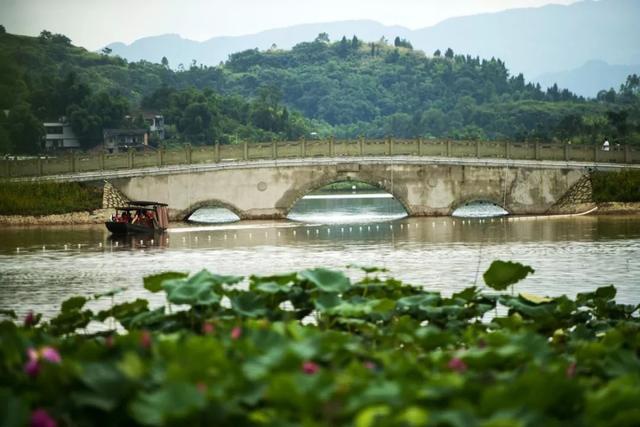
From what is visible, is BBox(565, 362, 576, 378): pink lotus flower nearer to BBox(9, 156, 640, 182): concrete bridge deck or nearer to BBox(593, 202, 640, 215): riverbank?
BBox(9, 156, 640, 182): concrete bridge deck

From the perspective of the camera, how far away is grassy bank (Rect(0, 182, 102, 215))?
2101 inches

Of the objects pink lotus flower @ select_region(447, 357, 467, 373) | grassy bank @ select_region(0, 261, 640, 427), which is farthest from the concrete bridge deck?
pink lotus flower @ select_region(447, 357, 467, 373)

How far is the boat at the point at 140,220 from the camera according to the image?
158 ft

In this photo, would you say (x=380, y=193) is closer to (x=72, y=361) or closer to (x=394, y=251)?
(x=394, y=251)

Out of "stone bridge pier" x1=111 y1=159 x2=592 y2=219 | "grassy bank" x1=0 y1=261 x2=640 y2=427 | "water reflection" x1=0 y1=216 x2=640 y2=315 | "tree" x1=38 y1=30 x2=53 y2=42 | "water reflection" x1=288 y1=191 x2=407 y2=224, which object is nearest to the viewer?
"grassy bank" x1=0 y1=261 x2=640 y2=427

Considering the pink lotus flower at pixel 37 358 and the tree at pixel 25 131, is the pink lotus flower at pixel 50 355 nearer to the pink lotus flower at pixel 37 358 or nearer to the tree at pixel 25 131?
the pink lotus flower at pixel 37 358

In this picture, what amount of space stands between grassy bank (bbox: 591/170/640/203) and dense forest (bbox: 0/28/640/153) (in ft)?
83.6

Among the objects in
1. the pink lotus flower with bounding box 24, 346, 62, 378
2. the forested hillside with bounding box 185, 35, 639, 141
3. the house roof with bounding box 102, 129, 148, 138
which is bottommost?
the pink lotus flower with bounding box 24, 346, 62, 378

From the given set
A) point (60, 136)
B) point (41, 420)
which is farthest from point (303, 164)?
point (41, 420)

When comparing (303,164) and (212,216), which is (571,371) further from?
(212,216)

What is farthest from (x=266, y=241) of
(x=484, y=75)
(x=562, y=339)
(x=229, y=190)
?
(x=484, y=75)

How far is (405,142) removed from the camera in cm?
5700

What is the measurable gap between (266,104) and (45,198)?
6880 cm

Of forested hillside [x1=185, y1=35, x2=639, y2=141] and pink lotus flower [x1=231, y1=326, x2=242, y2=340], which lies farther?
forested hillside [x1=185, y1=35, x2=639, y2=141]
